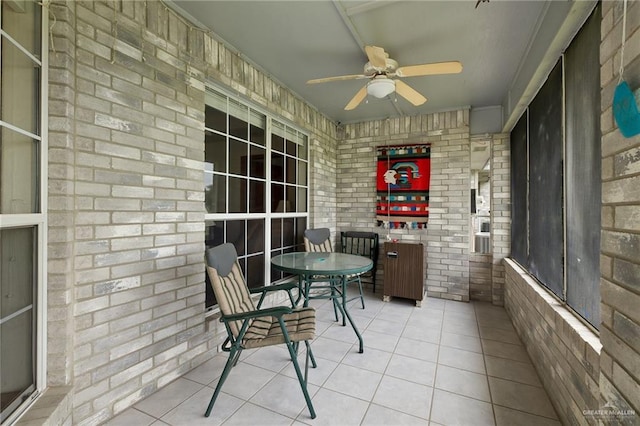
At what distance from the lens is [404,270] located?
390 centimetres

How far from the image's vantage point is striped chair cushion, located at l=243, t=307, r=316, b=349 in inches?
72.4

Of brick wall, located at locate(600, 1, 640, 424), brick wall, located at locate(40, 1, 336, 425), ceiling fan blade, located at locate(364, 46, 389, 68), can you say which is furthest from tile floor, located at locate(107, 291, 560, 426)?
ceiling fan blade, located at locate(364, 46, 389, 68)

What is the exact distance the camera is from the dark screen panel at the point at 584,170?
1.49 metres

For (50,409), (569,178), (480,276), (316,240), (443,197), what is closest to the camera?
(50,409)

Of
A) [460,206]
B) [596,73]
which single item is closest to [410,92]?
[596,73]

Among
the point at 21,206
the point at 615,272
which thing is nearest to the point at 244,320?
the point at 21,206

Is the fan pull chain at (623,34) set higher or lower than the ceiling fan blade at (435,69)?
lower

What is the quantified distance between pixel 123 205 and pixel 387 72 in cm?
229

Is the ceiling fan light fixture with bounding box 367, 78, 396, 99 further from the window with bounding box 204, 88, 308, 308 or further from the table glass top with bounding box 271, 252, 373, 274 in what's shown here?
the table glass top with bounding box 271, 252, 373, 274

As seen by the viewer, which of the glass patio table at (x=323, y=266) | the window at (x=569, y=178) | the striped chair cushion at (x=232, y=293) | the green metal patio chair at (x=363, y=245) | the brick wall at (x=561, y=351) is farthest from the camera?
the green metal patio chair at (x=363, y=245)

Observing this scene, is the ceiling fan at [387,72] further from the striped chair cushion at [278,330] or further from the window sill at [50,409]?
the window sill at [50,409]

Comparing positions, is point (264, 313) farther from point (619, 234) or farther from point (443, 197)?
point (443, 197)

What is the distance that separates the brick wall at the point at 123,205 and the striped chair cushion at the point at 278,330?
0.61 metres

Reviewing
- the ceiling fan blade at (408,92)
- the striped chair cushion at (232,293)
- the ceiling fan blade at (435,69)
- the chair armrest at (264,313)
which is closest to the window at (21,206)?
the striped chair cushion at (232,293)
